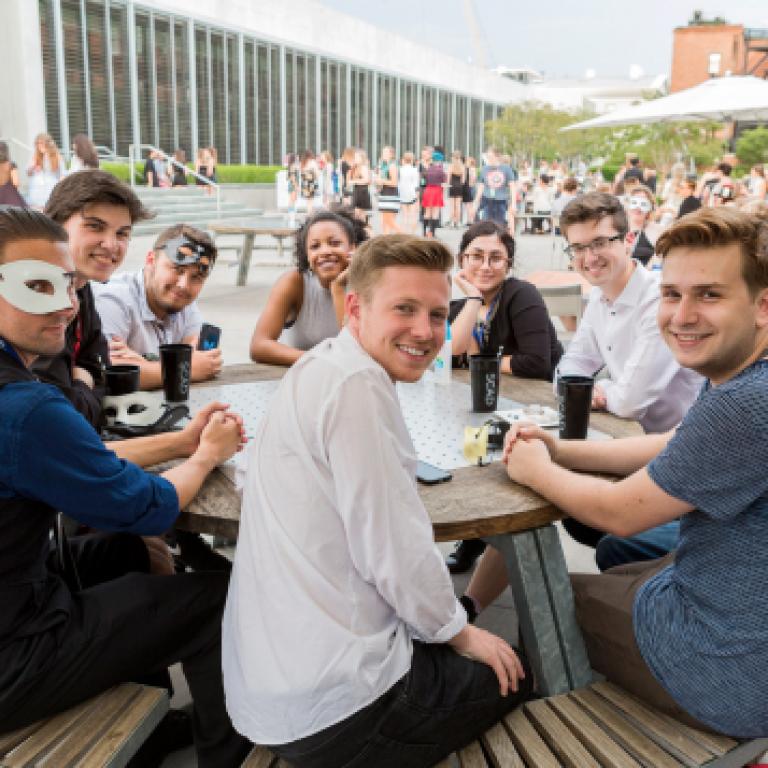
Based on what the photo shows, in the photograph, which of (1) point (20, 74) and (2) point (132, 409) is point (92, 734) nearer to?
(2) point (132, 409)

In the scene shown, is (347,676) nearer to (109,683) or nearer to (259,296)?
(109,683)

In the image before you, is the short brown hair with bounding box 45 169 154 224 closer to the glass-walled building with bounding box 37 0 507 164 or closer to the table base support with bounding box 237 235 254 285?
the table base support with bounding box 237 235 254 285

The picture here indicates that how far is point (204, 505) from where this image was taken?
75.9 inches

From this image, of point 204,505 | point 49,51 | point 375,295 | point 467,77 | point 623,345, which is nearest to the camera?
point 375,295

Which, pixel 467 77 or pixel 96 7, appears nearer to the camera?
pixel 96 7

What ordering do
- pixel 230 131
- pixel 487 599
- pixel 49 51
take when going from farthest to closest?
1. pixel 230 131
2. pixel 49 51
3. pixel 487 599

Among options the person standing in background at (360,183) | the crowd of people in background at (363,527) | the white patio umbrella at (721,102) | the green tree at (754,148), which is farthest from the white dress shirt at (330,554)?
the green tree at (754,148)

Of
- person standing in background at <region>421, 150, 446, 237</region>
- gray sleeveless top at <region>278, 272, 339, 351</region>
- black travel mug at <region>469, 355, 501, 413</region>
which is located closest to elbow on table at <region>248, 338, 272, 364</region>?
gray sleeveless top at <region>278, 272, 339, 351</region>

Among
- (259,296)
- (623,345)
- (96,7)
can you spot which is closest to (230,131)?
(96,7)

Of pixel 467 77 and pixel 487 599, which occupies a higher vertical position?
pixel 467 77

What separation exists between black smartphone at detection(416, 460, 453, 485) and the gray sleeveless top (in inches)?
66.1

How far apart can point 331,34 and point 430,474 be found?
32.7 m

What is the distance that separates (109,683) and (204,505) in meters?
0.44

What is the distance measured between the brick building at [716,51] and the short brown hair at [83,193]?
7114 cm
